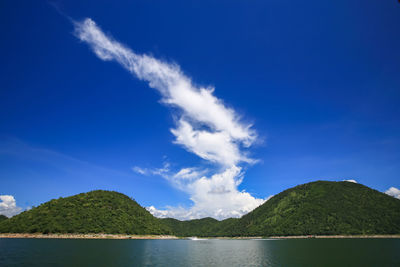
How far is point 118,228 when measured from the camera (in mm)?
166375

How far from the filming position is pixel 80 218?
15825cm

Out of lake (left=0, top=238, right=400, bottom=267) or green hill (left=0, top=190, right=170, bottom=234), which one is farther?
green hill (left=0, top=190, right=170, bottom=234)

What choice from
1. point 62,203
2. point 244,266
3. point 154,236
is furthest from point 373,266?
point 62,203

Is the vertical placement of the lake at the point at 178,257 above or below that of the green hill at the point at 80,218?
below

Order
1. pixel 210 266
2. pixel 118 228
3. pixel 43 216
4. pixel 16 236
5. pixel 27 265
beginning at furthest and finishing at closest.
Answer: pixel 118 228
pixel 43 216
pixel 16 236
pixel 210 266
pixel 27 265

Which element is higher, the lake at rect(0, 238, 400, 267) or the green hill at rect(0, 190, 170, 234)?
the green hill at rect(0, 190, 170, 234)

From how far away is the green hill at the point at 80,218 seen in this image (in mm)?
144500

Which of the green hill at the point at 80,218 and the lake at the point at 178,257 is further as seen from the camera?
the green hill at the point at 80,218

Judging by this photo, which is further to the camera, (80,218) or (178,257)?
(80,218)

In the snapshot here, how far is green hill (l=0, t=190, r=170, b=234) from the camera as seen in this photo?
144 meters

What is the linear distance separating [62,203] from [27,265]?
15821 centimetres

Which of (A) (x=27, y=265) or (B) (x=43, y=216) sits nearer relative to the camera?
(A) (x=27, y=265)

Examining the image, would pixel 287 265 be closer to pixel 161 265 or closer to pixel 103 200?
pixel 161 265

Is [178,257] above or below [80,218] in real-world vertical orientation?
below
